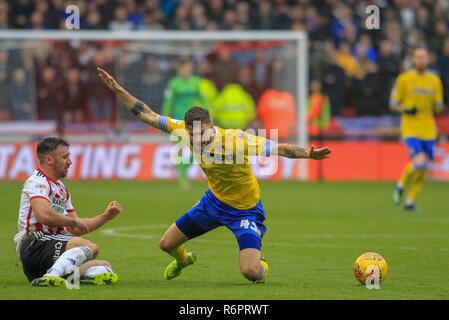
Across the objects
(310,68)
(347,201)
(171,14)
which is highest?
(171,14)

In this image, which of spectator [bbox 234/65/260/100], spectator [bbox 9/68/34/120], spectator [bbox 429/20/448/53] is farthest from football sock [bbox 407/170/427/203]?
spectator [bbox 429/20/448/53]

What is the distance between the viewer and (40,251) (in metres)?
7.71

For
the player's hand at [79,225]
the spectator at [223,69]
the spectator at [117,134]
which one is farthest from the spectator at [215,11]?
the player's hand at [79,225]

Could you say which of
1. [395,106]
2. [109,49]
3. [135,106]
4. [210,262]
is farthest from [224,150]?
[109,49]

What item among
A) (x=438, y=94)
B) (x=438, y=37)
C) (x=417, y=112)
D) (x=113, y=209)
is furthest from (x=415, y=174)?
(x=438, y=37)

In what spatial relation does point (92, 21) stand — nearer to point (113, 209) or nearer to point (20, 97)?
point (20, 97)

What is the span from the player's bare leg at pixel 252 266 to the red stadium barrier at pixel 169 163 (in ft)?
43.5

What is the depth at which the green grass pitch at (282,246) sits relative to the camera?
24.7 feet

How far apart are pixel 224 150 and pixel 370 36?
62.7 ft

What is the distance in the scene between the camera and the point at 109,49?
22703 millimetres

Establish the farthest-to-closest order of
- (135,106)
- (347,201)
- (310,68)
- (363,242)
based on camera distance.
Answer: (310,68) < (347,201) < (363,242) < (135,106)

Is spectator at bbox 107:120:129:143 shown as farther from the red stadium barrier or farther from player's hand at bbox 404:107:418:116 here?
player's hand at bbox 404:107:418:116

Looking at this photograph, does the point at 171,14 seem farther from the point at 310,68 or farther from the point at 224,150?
the point at 224,150

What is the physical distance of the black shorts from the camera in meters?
7.71
